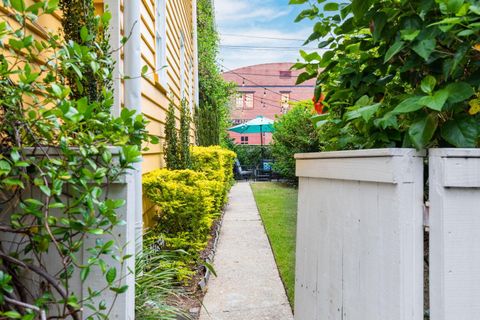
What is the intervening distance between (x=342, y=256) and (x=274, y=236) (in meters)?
4.13

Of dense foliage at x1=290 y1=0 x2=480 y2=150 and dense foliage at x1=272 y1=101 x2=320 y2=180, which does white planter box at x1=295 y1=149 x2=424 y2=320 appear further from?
dense foliage at x1=272 y1=101 x2=320 y2=180

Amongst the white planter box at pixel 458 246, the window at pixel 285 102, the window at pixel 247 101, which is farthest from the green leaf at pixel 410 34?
the window at pixel 247 101

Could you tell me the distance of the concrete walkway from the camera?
10.2 feet

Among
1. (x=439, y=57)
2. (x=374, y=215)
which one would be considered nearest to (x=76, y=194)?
(x=374, y=215)

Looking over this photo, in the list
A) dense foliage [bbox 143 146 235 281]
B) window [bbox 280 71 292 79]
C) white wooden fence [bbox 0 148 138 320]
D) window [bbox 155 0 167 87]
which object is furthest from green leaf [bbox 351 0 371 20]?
window [bbox 280 71 292 79]

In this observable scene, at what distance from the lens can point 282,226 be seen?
20.9 ft

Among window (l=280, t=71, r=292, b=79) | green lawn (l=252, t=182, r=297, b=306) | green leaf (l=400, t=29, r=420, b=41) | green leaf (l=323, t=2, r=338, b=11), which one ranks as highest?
window (l=280, t=71, r=292, b=79)

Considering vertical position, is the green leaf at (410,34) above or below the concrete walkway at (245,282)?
above

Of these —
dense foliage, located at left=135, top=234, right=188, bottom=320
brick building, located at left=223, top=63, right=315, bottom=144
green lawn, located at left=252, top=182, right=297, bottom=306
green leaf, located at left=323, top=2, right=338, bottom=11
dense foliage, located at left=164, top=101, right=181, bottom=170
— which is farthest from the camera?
brick building, located at left=223, top=63, right=315, bottom=144

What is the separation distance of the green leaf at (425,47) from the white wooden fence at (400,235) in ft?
0.94

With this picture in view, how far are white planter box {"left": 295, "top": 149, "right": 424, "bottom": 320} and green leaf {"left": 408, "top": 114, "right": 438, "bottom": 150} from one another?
4cm

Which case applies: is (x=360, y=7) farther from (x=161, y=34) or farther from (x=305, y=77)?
(x=161, y=34)

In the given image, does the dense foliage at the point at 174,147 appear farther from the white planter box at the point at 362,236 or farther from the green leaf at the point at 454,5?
the green leaf at the point at 454,5

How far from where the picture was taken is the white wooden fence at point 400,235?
1073mm
